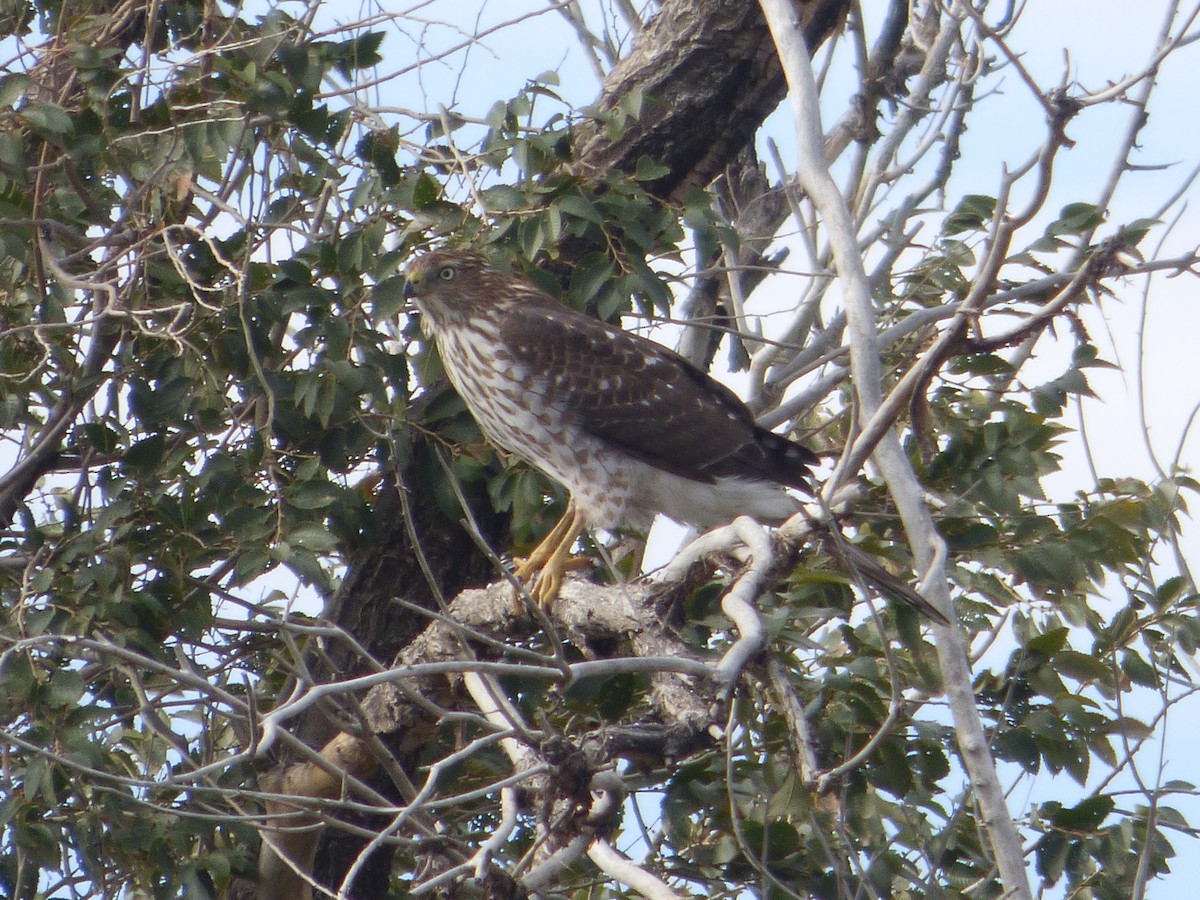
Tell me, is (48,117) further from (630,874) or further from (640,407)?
(630,874)

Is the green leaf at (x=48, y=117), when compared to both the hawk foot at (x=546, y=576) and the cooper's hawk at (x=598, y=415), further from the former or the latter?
the hawk foot at (x=546, y=576)

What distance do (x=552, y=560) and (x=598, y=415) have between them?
517 millimetres

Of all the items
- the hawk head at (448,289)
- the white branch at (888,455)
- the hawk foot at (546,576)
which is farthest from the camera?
the hawk head at (448,289)

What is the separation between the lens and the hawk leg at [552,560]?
3559 millimetres

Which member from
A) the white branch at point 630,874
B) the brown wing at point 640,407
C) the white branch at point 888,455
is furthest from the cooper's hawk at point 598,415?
the white branch at point 630,874

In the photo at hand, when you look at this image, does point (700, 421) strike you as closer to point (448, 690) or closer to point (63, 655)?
point (448, 690)

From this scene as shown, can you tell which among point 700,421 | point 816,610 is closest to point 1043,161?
point 816,610

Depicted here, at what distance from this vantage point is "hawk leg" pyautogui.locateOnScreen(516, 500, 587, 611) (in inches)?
140

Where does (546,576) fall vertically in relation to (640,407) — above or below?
below

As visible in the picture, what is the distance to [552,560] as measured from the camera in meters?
3.68

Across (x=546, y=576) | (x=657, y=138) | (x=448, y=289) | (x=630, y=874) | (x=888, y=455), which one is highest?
(x=657, y=138)

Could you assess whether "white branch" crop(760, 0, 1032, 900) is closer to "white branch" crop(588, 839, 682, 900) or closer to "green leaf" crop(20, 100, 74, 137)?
"white branch" crop(588, 839, 682, 900)

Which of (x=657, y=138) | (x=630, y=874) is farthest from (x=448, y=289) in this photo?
(x=630, y=874)

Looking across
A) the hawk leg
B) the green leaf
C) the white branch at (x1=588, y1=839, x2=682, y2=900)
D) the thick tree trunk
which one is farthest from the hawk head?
the white branch at (x1=588, y1=839, x2=682, y2=900)
